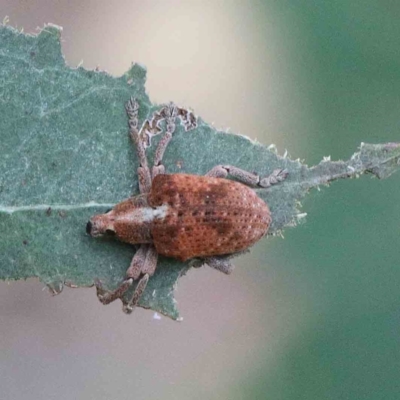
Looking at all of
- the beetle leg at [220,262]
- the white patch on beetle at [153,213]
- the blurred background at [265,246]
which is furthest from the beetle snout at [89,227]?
the blurred background at [265,246]

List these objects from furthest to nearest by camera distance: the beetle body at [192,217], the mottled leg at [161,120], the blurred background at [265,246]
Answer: the blurred background at [265,246], the mottled leg at [161,120], the beetle body at [192,217]

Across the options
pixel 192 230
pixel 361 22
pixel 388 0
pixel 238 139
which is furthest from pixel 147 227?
pixel 388 0

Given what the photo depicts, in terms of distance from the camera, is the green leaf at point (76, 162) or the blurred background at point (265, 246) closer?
the green leaf at point (76, 162)

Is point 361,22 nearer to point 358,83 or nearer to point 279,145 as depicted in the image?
point 358,83

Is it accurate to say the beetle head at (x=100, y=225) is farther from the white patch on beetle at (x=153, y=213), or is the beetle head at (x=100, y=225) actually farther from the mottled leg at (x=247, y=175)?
the mottled leg at (x=247, y=175)

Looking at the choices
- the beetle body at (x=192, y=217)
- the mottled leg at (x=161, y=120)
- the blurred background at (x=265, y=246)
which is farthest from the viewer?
the blurred background at (x=265, y=246)

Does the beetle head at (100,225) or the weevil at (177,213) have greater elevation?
the weevil at (177,213)

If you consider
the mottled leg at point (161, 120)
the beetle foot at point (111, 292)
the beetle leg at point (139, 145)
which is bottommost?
the beetle foot at point (111, 292)

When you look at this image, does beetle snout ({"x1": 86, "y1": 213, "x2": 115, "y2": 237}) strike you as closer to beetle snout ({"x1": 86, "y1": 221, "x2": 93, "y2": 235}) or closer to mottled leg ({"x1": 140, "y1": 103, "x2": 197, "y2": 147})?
beetle snout ({"x1": 86, "y1": 221, "x2": 93, "y2": 235})
